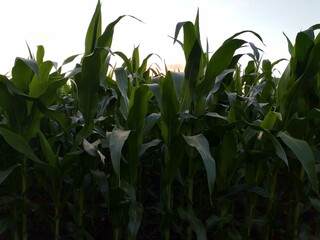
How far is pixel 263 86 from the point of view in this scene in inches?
37.3

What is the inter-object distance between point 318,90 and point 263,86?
0.14 meters

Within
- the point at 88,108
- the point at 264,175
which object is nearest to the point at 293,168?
the point at 264,175

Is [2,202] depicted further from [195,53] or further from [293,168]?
[293,168]

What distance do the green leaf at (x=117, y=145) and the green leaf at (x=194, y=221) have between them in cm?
23

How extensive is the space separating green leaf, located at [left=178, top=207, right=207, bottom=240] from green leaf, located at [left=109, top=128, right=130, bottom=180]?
23cm

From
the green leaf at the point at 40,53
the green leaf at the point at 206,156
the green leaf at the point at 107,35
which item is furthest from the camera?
the green leaf at the point at 40,53

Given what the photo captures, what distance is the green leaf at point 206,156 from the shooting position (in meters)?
0.63

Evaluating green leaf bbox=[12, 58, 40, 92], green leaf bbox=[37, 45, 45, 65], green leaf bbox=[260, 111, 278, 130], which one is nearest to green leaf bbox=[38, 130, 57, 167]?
green leaf bbox=[12, 58, 40, 92]

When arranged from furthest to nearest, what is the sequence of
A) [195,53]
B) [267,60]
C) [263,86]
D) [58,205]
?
[267,60] < [263,86] < [58,205] < [195,53]

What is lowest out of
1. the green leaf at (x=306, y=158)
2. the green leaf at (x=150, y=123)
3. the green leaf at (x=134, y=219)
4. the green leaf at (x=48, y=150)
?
the green leaf at (x=134, y=219)

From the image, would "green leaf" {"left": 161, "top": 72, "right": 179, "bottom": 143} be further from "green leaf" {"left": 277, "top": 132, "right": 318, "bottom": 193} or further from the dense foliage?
"green leaf" {"left": 277, "top": 132, "right": 318, "bottom": 193}

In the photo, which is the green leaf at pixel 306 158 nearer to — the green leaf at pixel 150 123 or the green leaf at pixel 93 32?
the green leaf at pixel 150 123

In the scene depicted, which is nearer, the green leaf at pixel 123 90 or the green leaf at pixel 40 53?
the green leaf at pixel 123 90

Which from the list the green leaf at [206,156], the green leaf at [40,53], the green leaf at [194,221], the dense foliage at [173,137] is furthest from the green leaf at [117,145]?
the green leaf at [40,53]
